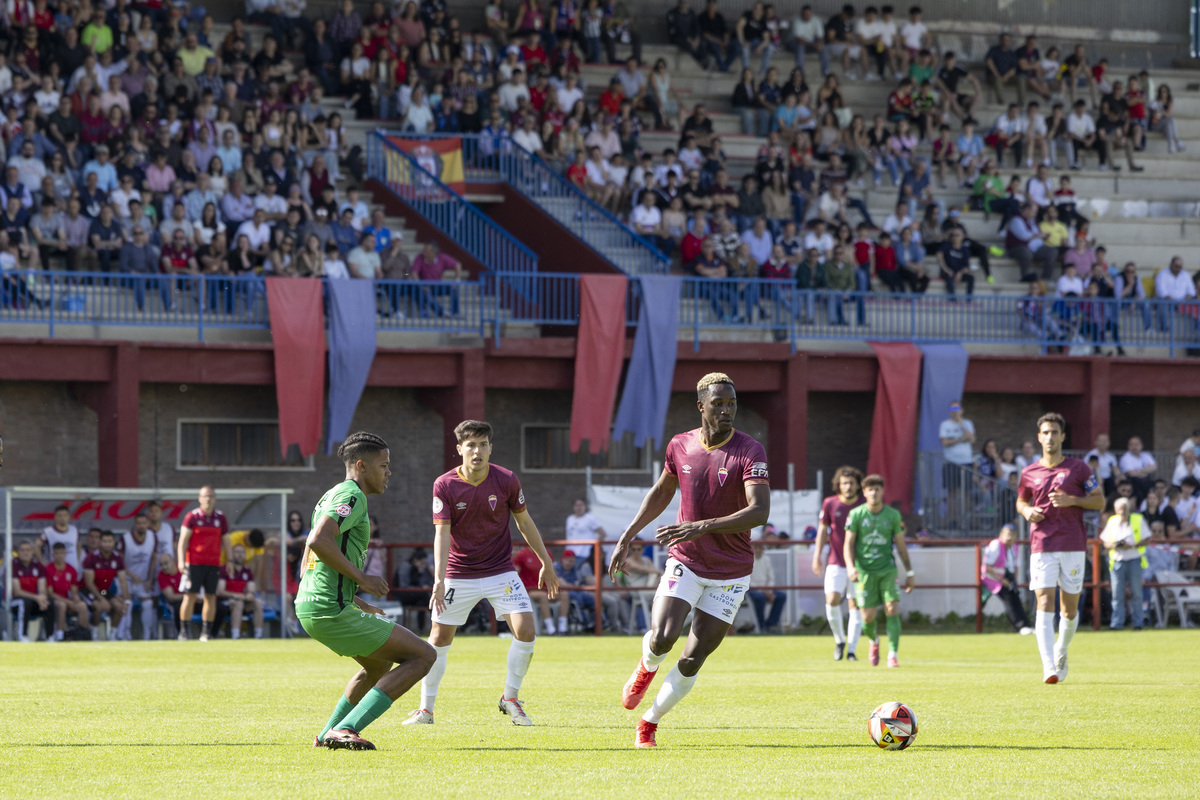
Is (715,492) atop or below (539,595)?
atop

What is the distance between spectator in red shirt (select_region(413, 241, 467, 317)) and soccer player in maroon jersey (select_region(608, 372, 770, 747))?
18484mm

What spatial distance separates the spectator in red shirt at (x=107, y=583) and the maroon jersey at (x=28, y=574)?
2.40 ft

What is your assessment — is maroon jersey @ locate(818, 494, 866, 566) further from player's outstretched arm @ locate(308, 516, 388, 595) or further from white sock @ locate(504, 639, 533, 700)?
player's outstretched arm @ locate(308, 516, 388, 595)

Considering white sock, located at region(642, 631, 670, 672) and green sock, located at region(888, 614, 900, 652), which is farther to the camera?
green sock, located at region(888, 614, 900, 652)

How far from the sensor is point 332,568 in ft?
28.7

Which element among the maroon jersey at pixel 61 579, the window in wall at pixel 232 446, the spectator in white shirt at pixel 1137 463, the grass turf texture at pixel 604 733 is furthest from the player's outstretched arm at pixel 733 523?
the spectator in white shirt at pixel 1137 463

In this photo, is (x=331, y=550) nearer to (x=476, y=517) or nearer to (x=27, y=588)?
(x=476, y=517)

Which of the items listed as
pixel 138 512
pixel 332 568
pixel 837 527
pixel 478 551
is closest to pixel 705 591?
pixel 332 568

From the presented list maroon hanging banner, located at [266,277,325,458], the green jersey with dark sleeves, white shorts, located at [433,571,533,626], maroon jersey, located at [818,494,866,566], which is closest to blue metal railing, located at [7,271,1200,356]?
maroon hanging banner, located at [266,277,325,458]

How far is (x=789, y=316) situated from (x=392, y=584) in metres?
8.82

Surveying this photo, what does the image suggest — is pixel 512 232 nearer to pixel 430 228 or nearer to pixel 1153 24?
pixel 430 228

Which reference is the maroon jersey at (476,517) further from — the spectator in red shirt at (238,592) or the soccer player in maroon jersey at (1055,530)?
the spectator in red shirt at (238,592)

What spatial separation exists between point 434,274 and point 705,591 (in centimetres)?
1968

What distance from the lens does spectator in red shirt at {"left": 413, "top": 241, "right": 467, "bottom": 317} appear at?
→ 27.8 meters
